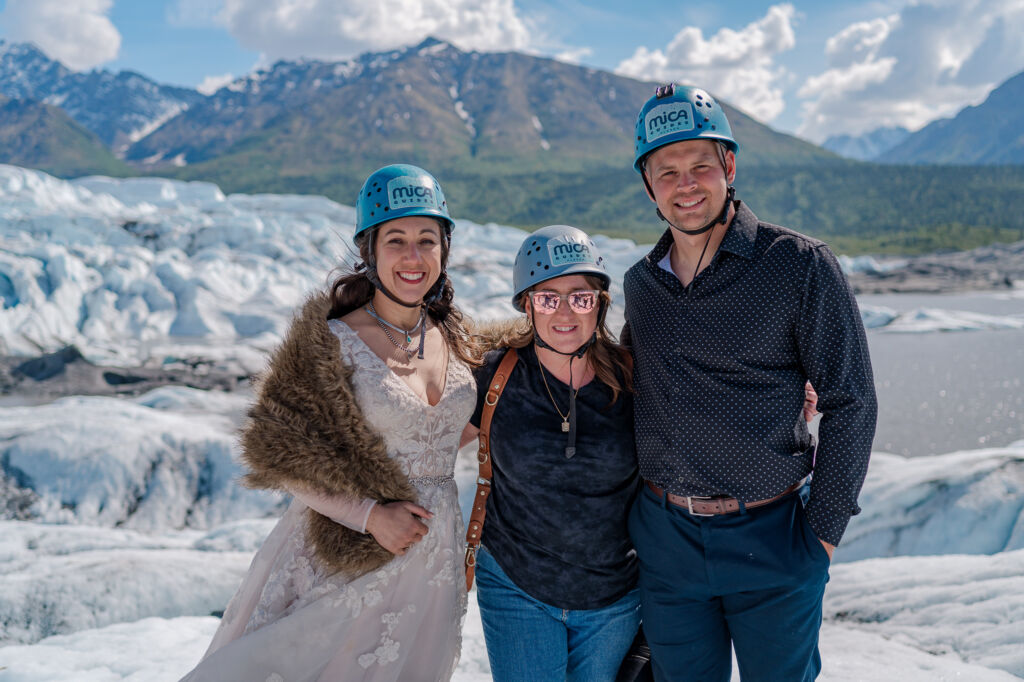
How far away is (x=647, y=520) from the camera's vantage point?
2414 millimetres

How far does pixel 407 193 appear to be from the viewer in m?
2.47

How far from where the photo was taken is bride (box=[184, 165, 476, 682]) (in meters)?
2.24

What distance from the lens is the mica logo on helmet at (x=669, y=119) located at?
7.60 feet

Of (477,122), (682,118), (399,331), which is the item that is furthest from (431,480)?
(477,122)

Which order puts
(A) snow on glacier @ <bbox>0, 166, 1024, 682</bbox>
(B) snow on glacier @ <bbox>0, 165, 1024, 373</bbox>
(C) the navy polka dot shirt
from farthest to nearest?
(B) snow on glacier @ <bbox>0, 165, 1024, 373</bbox>
(A) snow on glacier @ <bbox>0, 166, 1024, 682</bbox>
(C) the navy polka dot shirt

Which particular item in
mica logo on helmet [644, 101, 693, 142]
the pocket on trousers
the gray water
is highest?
mica logo on helmet [644, 101, 693, 142]

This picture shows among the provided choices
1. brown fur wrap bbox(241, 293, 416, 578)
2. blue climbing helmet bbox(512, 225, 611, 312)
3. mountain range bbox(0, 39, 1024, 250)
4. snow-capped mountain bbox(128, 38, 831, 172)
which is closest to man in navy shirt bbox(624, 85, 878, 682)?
blue climbing helmet bbox(512, 225, 611, 312)

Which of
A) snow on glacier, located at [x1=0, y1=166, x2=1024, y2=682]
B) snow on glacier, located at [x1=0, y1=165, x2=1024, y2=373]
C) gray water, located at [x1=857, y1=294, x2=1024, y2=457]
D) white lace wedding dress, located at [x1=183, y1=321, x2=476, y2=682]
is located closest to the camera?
white lace wedding dress, located at [x1=183, y1=321, x2=476, y2=682]

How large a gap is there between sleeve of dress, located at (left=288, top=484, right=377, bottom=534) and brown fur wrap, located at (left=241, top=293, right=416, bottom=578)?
26 mm

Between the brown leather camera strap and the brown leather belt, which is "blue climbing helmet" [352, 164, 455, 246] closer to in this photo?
the brown leather camera strap

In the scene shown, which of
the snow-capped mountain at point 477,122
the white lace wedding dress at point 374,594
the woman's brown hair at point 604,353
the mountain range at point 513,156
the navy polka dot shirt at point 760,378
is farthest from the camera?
the snow-capped mountain at point 477,122

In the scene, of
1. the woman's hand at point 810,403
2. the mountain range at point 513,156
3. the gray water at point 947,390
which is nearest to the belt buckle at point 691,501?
the woman's hand at point 810,403

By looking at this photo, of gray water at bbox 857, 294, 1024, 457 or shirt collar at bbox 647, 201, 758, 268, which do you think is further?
gray water at bbox 857, 294, 1024, 457

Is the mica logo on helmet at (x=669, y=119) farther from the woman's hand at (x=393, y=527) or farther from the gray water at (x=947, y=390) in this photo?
the gray water at (x=947, y=390)
